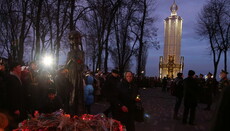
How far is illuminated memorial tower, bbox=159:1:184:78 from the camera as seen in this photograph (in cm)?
4904

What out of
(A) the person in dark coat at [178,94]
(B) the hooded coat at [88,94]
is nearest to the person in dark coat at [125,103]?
(B) the hooded coat at [88,94]

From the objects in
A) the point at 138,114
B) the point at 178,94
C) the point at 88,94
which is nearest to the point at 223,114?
the point at 138,114

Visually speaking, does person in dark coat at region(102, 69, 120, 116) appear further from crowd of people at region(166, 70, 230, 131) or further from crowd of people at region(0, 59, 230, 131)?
crowd of people at region(166, 70, 230, 131)

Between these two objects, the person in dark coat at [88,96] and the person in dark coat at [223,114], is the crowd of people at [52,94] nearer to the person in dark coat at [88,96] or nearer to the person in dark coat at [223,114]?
the person in dark coat at [88,96]

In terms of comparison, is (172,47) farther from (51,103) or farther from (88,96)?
(51,103)

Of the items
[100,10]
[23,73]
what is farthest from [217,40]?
[23,73]

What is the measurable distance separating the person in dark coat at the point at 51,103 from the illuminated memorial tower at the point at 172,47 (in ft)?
143

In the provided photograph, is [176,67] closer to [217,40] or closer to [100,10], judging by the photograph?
[217,40]

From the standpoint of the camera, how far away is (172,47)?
49.6 metres

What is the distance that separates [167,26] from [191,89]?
42.3 meters

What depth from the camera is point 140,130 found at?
825cm

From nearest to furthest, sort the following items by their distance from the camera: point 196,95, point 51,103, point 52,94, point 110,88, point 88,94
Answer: point 110,88
point 51,103
point 52,94
point 196,95
point 88,94

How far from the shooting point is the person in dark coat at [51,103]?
673 centimetres

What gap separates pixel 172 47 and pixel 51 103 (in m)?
45.0
